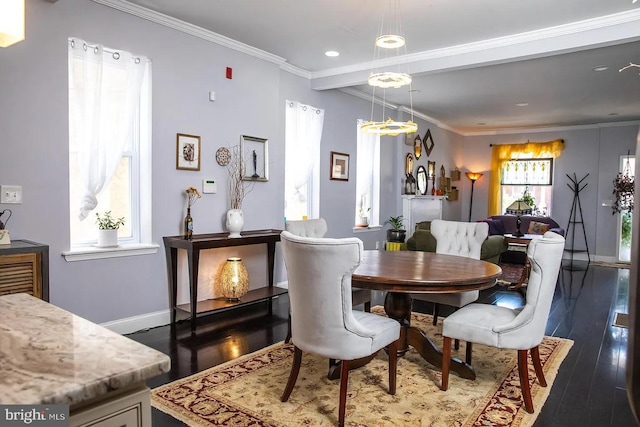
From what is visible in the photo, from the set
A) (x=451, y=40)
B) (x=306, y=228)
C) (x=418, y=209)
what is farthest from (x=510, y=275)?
(x=306, y=228)

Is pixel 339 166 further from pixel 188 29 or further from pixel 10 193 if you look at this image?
pixel 10 193

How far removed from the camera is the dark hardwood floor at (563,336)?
2426mm

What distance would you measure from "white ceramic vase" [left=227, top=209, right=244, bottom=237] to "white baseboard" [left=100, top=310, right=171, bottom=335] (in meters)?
0.92

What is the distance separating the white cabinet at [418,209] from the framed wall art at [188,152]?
426cm

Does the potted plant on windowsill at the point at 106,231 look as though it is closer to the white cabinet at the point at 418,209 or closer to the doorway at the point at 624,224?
the white cabinet at the point at 418,209

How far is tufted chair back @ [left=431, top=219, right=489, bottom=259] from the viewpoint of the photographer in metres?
3.78

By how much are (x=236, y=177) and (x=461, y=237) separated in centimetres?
226

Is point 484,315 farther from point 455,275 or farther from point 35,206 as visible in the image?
point 35,206

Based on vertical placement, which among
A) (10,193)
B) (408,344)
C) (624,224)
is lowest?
(408,344)

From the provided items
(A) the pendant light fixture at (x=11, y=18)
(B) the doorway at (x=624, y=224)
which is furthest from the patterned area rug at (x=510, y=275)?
(A) the pendant light fixture at (x=11, y=18)

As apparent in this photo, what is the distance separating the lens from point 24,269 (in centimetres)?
261

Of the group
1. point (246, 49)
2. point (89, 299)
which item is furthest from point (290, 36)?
point (89, 299)

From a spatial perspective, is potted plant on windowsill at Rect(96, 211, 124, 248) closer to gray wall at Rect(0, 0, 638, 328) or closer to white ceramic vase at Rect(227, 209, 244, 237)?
gray wall at Rect(0, 0, 638, 328)

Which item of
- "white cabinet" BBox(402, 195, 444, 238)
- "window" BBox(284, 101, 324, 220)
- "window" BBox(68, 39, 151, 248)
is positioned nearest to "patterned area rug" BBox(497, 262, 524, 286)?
"white cabinet" BBox(402, 195, 444, 238)
